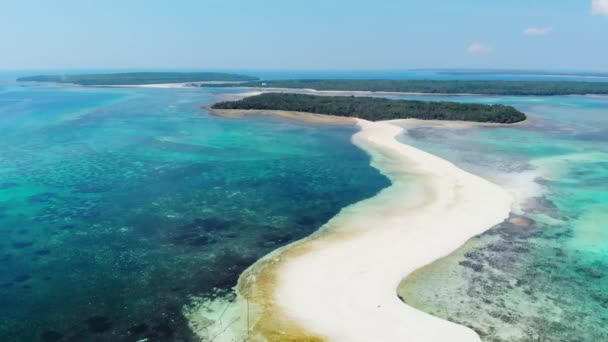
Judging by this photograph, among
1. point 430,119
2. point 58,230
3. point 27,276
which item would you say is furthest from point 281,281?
point 430,119

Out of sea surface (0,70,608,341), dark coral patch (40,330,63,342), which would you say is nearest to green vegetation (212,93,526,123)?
sea surface (0,70,608,341)

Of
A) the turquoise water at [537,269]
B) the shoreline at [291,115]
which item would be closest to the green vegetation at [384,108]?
the shoreline at [291,115]

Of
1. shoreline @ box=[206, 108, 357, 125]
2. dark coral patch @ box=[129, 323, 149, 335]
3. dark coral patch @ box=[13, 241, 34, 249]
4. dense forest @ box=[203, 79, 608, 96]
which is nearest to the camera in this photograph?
dark coral patch @ box=[129, 323, 149, 335]

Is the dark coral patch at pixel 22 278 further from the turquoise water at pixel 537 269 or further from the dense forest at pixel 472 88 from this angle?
the dense forest at pixel 472 88

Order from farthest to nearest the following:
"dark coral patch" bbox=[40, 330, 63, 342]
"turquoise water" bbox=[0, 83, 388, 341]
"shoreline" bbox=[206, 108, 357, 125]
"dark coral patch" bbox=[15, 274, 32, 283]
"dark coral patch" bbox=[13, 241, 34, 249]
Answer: "shoreline" bbox=[206, 108, 357, 125]
"dark coral patch" bbox=[13, 241, 34, 249]
"dark coral patch" bbox=[15, 274, 32, 283]
"turquoise water" bbox=[0, 83, 388, 341]
"dark coral patch" bbox=[40, 330, 63, 342]

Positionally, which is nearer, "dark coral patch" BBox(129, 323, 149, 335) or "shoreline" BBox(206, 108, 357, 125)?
"dark coral patch" BBox(129, 323, 149, 335)

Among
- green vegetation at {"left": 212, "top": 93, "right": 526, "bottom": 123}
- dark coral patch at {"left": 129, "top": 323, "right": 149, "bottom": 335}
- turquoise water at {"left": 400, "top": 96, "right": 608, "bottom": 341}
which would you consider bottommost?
dark coral patch at {"left": 129, "top": 323, "right": 149, "bottom": 335}

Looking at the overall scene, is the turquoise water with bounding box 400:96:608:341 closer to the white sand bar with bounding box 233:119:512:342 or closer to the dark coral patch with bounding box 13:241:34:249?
the white sand bar with bounding box 233:119:512:342
